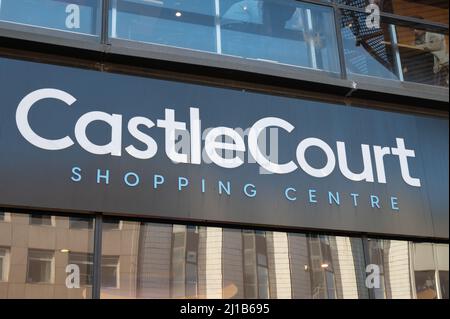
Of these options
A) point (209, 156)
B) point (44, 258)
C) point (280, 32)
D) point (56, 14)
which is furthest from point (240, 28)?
point (44, 258)

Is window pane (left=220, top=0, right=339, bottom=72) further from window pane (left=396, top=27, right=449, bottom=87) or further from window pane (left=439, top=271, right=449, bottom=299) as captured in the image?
window pane (left=439, top=271, right=449, bottom=299)

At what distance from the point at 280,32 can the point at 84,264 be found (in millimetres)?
4172

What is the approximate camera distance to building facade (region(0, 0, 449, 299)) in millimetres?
6977

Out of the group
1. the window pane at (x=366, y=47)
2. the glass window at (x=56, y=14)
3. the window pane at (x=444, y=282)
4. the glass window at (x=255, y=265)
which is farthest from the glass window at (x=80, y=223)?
the window pane at (x=444, y=282)

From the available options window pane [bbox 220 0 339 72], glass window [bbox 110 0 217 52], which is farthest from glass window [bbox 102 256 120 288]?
window pane [bbox 220 0 339 72]

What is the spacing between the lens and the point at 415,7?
10000mm

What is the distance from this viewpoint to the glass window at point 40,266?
260 inches

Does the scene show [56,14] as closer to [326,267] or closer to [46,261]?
[46,261]

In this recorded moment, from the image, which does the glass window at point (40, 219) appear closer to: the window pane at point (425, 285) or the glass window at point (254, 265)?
the glass window at point (254, 265)

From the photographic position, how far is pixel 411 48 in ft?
31.2

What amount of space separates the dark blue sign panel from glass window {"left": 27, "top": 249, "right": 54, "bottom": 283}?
1.67 feet

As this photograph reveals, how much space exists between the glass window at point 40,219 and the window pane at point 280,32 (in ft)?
10.6

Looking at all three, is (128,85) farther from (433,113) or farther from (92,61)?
(433,113)
